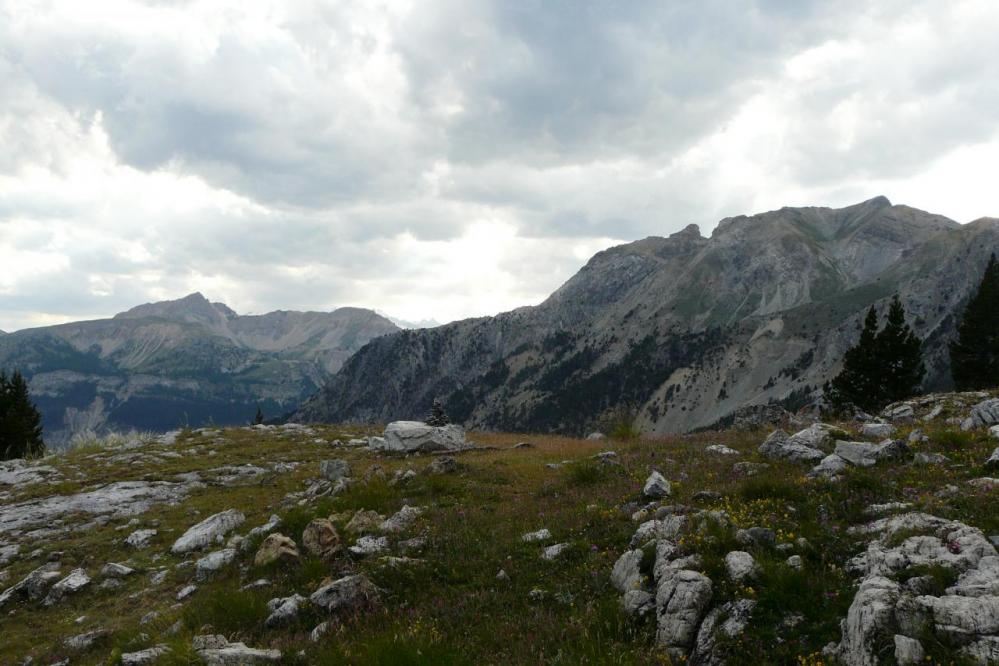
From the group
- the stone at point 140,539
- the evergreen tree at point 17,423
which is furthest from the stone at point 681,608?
the evergreen tree at point 17,423

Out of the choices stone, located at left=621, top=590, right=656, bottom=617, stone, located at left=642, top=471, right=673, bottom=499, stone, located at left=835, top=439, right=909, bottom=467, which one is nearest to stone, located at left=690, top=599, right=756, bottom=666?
stone, located at left=621, top=590, right=656, bottom=617

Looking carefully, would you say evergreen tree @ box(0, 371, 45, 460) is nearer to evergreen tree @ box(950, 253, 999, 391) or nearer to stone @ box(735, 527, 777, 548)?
stone @ box(735, 527, 777, 548)

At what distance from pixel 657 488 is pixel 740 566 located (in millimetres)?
4893

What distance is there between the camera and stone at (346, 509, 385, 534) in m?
12.8

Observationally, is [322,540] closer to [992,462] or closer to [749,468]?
[749,468]

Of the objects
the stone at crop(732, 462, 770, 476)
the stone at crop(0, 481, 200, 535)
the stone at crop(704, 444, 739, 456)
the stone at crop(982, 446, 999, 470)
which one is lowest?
the stone at crop(0, 481, 200, 535)

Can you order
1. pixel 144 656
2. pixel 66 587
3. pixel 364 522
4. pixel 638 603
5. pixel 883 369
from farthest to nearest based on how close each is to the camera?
pixel 883 369
pixel 364 522
pixel 66 587
pixel 144 656
pixel 638 603

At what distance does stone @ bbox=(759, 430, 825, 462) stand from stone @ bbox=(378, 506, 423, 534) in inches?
389

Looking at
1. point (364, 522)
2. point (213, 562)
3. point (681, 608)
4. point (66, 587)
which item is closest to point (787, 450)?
point (681, 608)

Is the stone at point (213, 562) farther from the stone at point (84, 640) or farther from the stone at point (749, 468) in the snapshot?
the stone at point (749, 468)

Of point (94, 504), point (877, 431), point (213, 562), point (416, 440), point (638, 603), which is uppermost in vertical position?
point (877, 431)

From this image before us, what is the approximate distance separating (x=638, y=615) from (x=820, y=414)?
19.9 metres

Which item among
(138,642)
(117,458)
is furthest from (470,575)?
(117,458)

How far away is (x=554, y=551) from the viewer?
1062 centimetres
